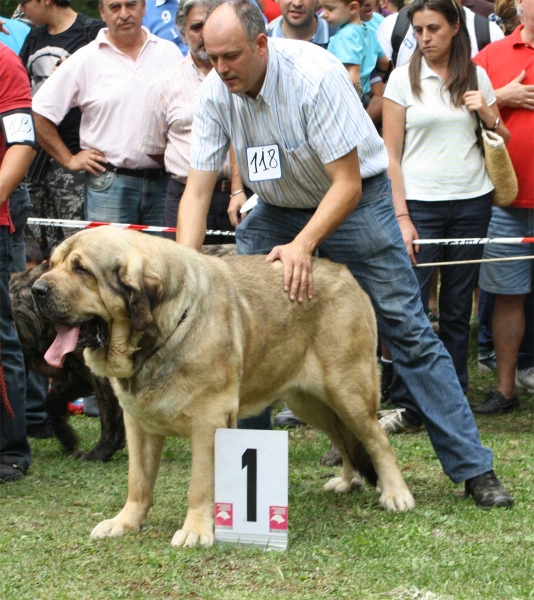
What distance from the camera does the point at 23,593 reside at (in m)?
3.84

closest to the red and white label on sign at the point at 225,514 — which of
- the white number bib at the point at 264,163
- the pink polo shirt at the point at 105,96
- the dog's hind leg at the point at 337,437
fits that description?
the dog's hind leg at the point at 337,437

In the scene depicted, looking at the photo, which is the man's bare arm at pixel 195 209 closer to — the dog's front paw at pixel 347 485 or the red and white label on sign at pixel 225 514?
the red and white label on sign at pixel 225 514

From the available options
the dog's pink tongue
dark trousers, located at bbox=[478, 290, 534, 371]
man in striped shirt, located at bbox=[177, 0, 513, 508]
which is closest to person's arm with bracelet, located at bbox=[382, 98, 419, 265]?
dark trousers, located at bbox=[478, 290, 534, 371]

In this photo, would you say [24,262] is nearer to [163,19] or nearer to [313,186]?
[313,186]

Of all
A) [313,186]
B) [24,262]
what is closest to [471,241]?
[313,186]

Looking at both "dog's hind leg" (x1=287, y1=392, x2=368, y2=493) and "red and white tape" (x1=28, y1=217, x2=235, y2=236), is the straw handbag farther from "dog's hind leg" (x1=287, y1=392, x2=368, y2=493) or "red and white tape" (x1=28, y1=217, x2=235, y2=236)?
"dog's hind leg" (x1=287, y1=392, x2=368, y2=493)

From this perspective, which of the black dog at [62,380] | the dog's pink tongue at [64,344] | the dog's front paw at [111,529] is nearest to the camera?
the dog's pink tongue at [64,344]

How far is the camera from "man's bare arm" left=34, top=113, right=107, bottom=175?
735 cm

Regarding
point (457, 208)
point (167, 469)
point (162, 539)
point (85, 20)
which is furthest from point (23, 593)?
point (85, 20)

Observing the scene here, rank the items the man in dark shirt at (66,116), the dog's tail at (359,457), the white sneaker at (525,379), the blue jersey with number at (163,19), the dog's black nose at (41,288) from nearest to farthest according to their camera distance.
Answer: the dog's black nose at (41,288)
the dog's tail at (359,457)
the man in dark shirt at (66,116)
the white sneaker at (525,379)
the blue jersey with number at (163,19)

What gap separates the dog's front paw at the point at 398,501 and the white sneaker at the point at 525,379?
3.24m

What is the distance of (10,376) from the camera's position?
572 cm

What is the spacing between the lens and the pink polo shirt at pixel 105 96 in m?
7.32

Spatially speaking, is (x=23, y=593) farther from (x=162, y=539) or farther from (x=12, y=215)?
(x=12, y=215)
